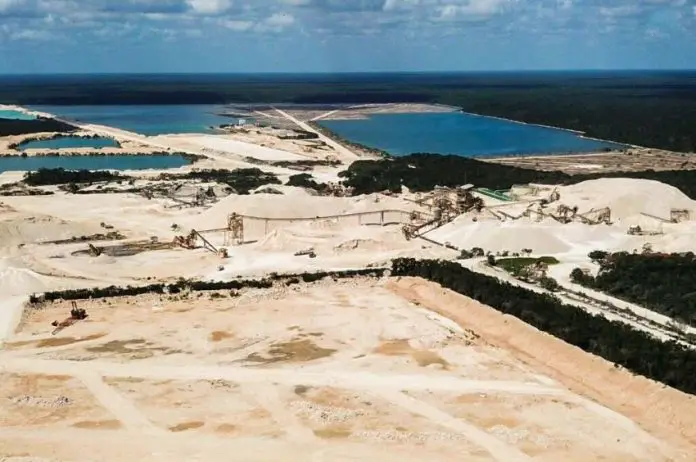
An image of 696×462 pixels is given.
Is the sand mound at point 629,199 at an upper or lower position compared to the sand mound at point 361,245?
upper

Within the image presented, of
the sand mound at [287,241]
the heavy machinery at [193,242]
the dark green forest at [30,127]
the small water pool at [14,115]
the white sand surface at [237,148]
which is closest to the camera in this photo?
the sand mound at [287,241]

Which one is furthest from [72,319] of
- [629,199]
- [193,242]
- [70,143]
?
[70,143]

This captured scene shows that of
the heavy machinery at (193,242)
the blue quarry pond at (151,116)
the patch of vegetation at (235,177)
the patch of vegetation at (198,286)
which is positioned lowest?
the blue quarry pond at (151,116)

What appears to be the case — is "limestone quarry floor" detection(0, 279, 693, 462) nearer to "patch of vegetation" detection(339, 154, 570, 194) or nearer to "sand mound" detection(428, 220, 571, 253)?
"sand mound" detection(428, 220, 571, 253)

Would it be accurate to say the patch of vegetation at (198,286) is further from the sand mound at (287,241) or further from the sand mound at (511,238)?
the sand mound at (511,238)

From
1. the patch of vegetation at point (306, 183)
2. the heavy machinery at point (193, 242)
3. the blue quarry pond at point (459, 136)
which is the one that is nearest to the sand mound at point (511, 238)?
the heavy machinery at point (193, 242)

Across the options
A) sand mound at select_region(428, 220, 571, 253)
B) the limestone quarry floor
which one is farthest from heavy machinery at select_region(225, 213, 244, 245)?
the limestone quarry floor
